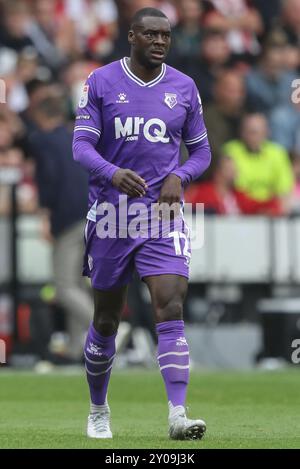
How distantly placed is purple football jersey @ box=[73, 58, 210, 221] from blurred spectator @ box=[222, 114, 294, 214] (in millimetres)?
→ 9189

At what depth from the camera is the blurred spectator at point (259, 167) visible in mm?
17500

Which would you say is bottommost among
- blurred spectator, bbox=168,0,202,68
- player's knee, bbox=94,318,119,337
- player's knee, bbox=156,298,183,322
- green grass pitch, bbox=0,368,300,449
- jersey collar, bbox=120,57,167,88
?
green grass pitch, bbox=0,368,300,449

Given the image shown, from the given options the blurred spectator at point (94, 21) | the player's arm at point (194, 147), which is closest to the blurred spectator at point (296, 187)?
the blurred spectator at point (94, 21)

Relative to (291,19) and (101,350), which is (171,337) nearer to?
(101,350)

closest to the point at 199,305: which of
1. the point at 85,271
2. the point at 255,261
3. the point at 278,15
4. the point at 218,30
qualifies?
the point at 255,261

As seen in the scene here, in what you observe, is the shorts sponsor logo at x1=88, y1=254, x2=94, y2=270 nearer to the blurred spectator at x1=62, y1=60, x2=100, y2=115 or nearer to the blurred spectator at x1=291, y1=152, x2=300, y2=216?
the blurred spectator at x1=291, y1=152, x2=300, y2=216

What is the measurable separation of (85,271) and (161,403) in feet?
9.37

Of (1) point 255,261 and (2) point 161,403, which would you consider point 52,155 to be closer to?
(1) point 255,261

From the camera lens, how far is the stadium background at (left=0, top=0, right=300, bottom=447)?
601 inches

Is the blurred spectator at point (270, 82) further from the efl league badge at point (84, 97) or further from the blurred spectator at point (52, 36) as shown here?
the efl league badge at point (84, 97)

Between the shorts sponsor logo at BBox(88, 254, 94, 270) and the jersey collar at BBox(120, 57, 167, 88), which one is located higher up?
the jersey collar at BBox(120, 57, 167, 88)

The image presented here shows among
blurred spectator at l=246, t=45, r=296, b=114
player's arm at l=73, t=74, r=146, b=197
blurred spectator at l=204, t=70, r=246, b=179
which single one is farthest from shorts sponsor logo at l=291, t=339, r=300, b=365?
player's arm at l=73, t=74, r=146, b=197

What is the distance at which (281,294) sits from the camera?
16500 mm

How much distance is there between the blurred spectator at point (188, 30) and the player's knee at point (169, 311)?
11789 millimetres
